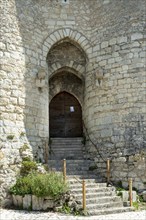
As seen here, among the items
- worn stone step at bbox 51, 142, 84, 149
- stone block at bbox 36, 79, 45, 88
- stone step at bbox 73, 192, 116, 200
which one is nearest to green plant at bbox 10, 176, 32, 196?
stone step at bbox 73, 192, 116, 200

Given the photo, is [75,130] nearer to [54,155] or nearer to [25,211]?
[54,155]

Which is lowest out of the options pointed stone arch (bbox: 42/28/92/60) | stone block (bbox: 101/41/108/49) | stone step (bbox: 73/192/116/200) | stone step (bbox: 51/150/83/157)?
stone step (bbox: 73/192/116/200)

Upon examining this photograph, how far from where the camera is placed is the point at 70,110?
13992 mm

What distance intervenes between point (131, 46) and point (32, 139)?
14.4 ft

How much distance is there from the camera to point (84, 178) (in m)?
10.0

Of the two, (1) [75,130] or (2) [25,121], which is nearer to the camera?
(2) [25,121]

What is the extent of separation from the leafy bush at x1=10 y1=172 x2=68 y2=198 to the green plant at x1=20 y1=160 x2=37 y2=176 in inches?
18.1

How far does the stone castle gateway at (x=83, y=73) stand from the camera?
32.9 ft

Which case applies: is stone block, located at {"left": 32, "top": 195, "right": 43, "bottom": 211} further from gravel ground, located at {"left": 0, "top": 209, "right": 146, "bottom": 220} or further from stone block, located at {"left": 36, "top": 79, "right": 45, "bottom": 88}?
stone block, located at {"left": 36, "top": 79, "right": 45, "bottom": 88}

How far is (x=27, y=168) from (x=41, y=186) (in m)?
1.33

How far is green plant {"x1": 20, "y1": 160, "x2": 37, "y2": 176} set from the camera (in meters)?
9.59

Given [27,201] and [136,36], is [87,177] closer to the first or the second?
[27,201]

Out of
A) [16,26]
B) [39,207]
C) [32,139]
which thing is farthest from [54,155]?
[16,26]

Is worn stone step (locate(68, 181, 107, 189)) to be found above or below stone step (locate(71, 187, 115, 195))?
above
